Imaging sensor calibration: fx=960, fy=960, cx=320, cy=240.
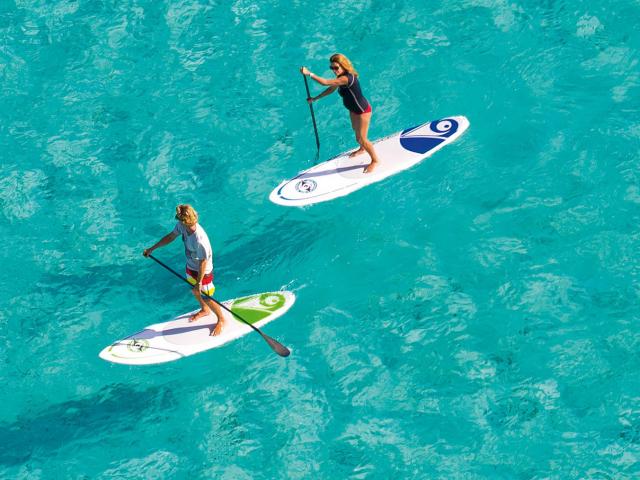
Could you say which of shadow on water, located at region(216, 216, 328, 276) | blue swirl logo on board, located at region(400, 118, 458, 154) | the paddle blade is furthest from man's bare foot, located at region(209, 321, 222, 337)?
blue swirl logo on board, located at region(400, 118, 458, 154)

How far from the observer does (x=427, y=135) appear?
1516 cm

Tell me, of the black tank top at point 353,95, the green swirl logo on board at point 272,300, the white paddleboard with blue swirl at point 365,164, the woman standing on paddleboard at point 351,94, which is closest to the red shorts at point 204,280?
the green swirl logo on board at point 272,300

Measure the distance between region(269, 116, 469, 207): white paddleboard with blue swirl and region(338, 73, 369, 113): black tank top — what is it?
117 cm

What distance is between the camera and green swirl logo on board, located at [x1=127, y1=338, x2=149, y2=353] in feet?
43.8

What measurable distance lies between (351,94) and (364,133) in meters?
0.81

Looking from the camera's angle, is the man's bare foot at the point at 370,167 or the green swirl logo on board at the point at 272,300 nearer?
the green swirl logo on board at the point at 272,300

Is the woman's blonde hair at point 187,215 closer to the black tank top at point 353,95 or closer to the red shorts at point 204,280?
the red shorts at point 204,280

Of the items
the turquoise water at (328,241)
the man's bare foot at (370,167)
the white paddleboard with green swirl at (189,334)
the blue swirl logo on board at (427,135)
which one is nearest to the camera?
the turquoise water at (328,241)

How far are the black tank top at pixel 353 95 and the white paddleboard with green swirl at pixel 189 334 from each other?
2.90 metres

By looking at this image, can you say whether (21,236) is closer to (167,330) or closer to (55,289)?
(55,289)

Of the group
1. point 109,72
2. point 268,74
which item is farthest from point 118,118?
point 268,74

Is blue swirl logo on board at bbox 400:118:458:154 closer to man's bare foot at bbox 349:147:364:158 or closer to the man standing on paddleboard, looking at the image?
man's bare foot at bbox 349:147:364:158

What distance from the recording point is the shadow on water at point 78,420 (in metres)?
13.1

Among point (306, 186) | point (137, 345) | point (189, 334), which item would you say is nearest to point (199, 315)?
point (189, 334)
